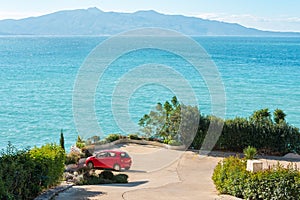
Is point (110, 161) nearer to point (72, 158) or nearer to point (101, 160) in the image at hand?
→ point (101, 160)

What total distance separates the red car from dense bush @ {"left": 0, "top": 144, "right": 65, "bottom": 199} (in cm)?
730

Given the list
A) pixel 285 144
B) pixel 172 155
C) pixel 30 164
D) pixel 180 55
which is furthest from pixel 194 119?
pixel 180 55

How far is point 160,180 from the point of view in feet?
59.0

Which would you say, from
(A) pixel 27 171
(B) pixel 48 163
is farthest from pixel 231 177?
(A) pixel 27 171

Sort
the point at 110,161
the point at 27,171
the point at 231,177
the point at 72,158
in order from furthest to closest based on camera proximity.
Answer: the point at 72,158 → the point at 110,161 → the point at 231,177 → the point at 27,171

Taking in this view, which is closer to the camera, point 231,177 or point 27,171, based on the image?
point 27,171

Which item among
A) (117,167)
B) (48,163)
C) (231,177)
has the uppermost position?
(48,163)

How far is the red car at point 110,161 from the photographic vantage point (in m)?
21.0

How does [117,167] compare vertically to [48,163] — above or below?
below

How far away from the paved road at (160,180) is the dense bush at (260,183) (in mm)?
535

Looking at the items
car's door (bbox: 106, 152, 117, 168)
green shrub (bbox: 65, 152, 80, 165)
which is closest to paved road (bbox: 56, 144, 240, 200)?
car's door (bbox: 106, 152, 117, 168)

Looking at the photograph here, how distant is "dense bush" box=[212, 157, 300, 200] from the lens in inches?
499

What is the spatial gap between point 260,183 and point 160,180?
5727mm

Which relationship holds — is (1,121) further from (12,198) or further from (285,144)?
(12,198)
